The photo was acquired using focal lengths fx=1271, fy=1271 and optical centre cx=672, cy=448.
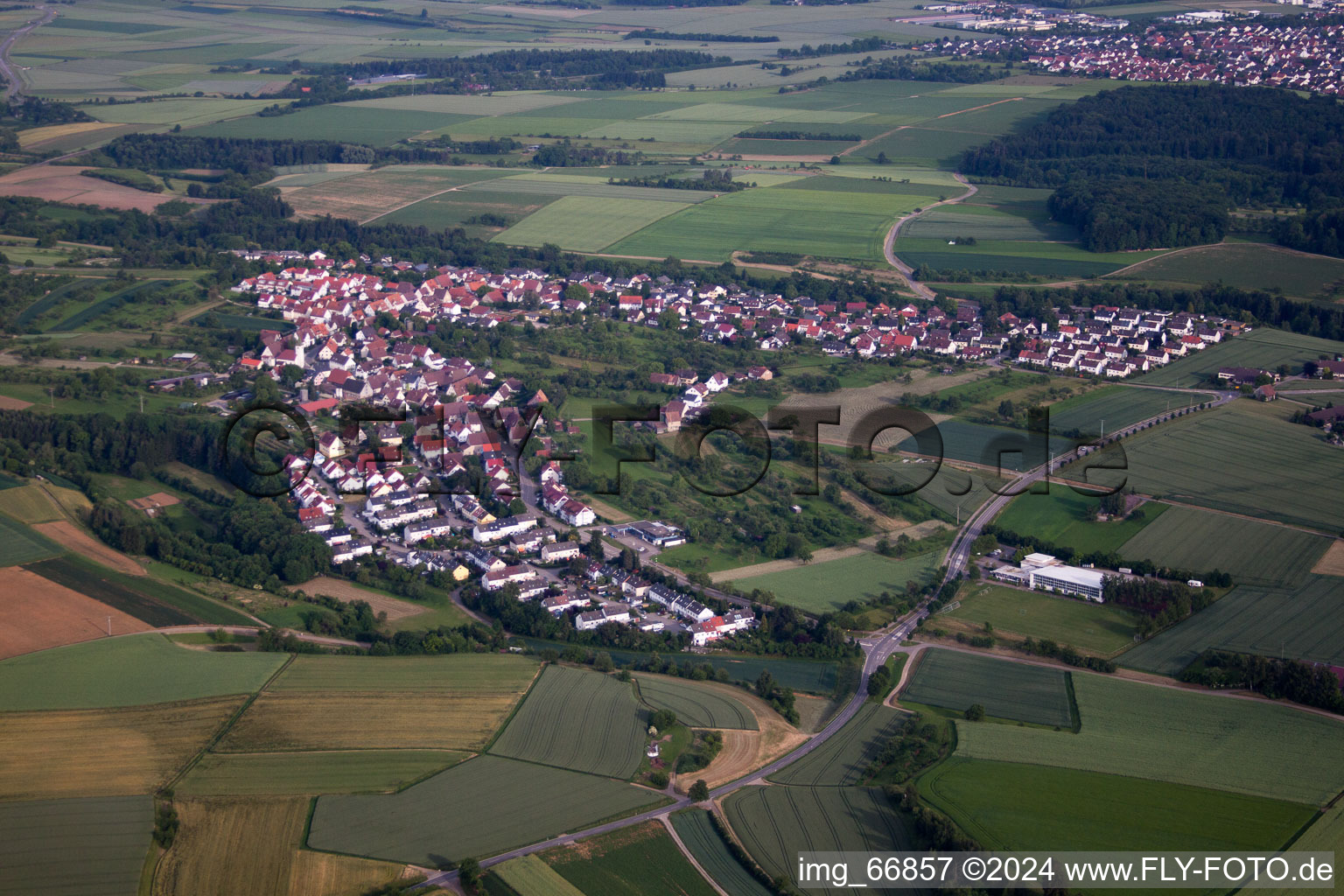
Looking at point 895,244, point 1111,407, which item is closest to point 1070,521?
point 1111,407

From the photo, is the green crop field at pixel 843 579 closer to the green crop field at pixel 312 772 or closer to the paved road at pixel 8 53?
the green crop field at pixel 312 772

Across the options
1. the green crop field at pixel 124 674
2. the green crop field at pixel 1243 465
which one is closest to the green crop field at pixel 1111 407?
the green crop field at pixel 1243 465

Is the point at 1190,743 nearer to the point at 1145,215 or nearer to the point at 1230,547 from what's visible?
the point at 1230,547

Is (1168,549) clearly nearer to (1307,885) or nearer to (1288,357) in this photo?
(1307,885)

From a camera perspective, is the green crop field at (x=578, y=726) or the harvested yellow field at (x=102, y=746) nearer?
the harvested yellow field at (x=102, y=746)

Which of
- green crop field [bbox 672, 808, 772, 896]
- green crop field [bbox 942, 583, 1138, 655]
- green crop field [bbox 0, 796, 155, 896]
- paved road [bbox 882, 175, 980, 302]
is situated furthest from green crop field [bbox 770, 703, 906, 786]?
paved road [bbox 882, 175, 980, 302]
